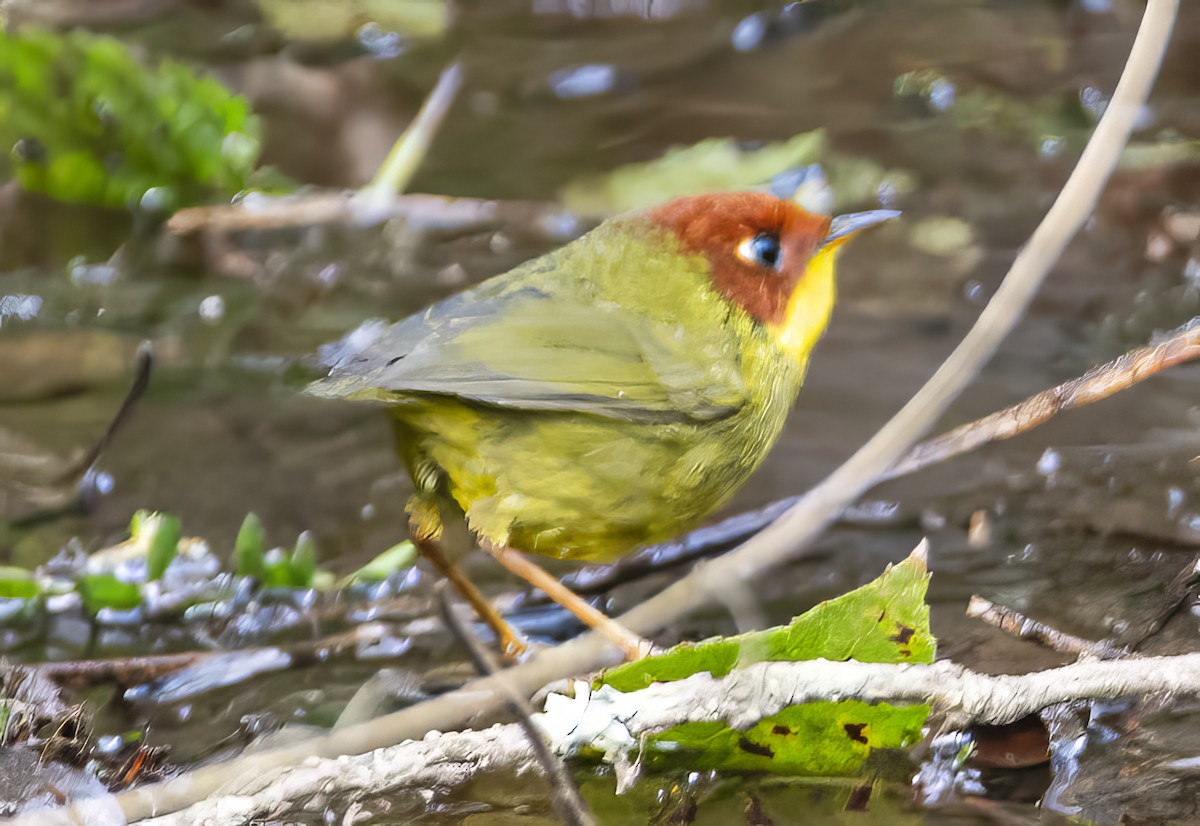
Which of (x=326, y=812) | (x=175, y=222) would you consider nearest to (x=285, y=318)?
(x=175, y=222)

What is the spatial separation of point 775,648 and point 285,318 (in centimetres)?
257

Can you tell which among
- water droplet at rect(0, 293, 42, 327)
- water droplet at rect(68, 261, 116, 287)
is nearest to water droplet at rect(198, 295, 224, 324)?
water droplet at rect(68, 261, 116, 287)

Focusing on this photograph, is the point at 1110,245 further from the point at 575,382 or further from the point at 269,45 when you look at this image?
the point at 269,45

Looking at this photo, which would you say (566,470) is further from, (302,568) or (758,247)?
(758,247)

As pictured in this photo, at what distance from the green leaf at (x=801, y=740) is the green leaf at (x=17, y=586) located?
131 cm

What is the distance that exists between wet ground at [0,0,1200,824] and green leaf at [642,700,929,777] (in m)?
0.05

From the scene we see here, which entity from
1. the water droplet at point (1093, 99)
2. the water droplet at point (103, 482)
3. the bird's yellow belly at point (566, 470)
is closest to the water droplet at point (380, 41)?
the water droplet at point (1093, 99)

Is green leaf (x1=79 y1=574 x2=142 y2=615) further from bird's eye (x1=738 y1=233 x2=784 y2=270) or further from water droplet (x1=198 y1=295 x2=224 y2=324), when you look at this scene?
water droplet (x1=198 y1=295 x2=224 y2=324)

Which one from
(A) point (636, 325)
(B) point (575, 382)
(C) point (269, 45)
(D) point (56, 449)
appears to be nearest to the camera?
(B) point (575, 382)

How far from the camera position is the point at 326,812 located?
165 cm

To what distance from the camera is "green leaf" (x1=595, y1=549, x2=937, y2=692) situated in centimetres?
174

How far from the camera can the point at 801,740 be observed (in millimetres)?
1728

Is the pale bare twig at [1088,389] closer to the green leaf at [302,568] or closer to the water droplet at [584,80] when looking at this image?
the green leaf at [302,568]

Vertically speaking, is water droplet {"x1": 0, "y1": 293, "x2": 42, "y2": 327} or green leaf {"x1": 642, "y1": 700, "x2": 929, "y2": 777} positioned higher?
green leaf {"x1": 642, "y1": 700, "x2": 929, "y2": 777}
